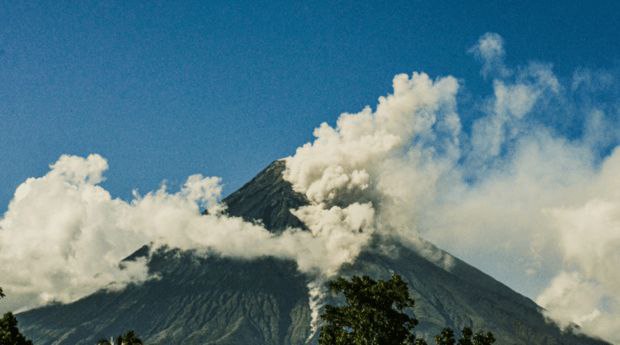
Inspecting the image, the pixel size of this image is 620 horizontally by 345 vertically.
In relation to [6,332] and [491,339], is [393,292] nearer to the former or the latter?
[491,339]

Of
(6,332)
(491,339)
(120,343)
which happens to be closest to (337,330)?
(491,339)

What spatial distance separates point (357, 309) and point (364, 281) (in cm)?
187

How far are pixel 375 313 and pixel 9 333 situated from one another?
2089 cm

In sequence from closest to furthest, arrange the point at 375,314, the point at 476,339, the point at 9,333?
1. the point at 9,333
2. the point at 375,314
3. the point at 476,339

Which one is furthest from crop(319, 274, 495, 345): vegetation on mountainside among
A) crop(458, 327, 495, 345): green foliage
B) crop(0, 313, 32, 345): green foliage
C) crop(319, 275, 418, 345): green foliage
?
crop(0, 313, 32, 345): green foliage

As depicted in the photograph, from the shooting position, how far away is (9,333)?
36031 millimetres

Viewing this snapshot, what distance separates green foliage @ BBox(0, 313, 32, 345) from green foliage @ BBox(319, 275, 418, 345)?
18436 millimetres

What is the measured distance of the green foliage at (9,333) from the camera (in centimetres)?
3575

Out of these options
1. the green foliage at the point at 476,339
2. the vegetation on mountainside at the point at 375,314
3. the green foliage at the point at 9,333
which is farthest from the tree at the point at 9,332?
the green foliage at the point at 476,339

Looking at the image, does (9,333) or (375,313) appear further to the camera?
(375,313)

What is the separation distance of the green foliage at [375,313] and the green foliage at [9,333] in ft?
60.5

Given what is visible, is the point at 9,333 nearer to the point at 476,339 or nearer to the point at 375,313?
the point at 375,313

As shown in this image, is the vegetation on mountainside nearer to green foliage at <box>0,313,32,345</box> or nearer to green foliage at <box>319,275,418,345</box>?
green foliage at <box>319,275,418,345</box>

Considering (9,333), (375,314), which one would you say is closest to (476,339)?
(375,314)
